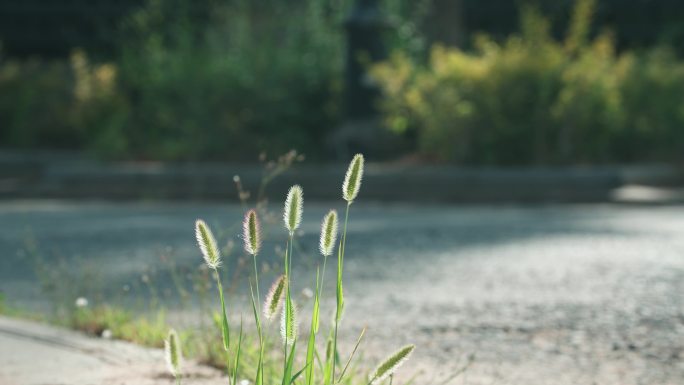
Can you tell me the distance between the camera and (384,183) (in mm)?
12727

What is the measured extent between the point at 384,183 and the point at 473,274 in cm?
546

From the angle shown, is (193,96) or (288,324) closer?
(288,324)

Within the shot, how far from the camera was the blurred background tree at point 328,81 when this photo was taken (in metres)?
13.5

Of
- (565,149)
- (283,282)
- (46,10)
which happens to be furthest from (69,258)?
(46,10)

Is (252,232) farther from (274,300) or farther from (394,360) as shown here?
(394,360)

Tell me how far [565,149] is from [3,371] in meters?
9.87

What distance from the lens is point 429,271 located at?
24.4 feet

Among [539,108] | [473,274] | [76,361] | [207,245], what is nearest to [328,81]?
[539,108]

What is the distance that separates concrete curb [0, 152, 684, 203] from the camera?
12344 mm

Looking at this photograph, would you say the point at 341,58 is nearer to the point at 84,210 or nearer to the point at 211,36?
the point at 211,36

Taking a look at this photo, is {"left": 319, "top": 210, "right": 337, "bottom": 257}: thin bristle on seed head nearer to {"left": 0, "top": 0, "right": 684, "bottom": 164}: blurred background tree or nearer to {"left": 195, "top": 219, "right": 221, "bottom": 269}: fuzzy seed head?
{"left": 195, "top": 219, "right": 221, "bottom": 269}: fuzzy seed head

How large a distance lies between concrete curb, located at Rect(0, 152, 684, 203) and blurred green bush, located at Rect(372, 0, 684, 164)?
0.49 m

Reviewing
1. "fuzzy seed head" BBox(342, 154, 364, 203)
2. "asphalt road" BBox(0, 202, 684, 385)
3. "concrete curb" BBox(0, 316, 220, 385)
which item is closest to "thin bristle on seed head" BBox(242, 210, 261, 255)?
"fuzzy seed head" BBox(342, 154, 364, 203)

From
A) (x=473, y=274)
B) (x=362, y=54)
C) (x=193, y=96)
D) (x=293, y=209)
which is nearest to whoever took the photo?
(x=293, y=209)
